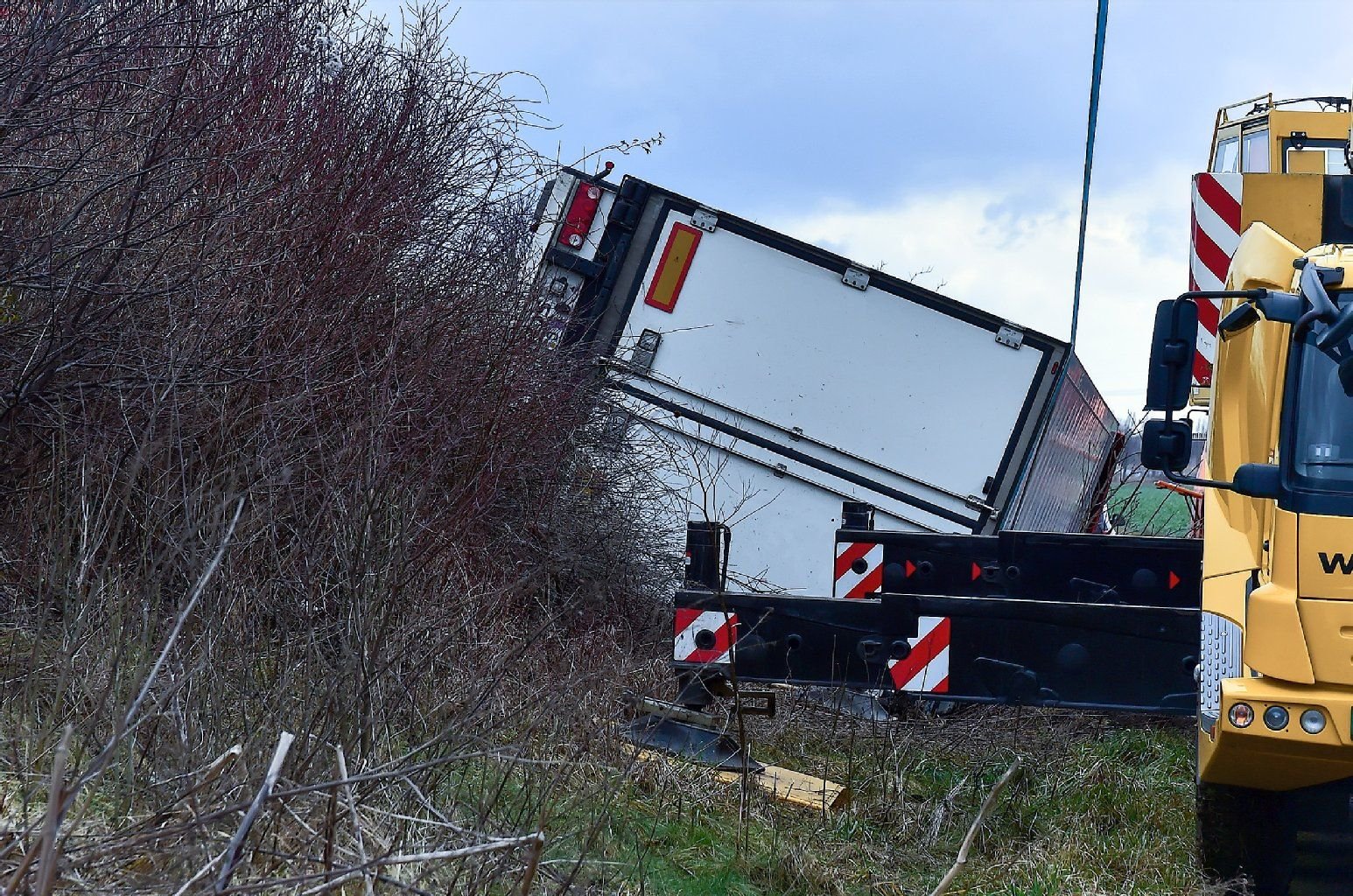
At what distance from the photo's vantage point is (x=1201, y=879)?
462 cm

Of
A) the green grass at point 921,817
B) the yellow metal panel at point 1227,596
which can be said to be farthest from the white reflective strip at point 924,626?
the yellow metal panel at point 1227,596

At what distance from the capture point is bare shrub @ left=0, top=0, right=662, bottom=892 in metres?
3.06

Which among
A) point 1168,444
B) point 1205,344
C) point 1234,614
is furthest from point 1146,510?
point 1234,614

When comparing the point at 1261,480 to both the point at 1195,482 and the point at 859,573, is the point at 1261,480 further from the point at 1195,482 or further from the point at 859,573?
the point at 859,573

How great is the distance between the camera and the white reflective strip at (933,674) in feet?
17.8

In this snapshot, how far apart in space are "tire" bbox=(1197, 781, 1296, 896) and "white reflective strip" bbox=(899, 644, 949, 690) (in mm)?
1138

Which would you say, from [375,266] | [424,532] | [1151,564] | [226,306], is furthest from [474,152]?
[1151,564]

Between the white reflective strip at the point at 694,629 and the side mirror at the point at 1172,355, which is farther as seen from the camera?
the white reflective strip at the point at 694,629

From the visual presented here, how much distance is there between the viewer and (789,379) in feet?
28.7

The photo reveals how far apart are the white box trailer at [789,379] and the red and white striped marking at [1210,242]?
2.57m

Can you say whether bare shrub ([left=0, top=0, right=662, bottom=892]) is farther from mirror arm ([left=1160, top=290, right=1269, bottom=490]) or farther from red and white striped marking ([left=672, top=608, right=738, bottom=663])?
mirror arm ([left=1160, top=290, right=1269, bottom=490])

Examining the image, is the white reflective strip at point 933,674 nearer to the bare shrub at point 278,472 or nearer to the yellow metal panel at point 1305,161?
the bare shrub at point 278,472

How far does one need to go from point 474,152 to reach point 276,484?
497 cm

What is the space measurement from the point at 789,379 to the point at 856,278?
2.66ft
